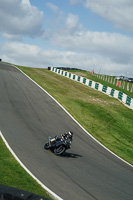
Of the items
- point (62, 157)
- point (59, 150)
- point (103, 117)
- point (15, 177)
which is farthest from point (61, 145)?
point (103, 117)

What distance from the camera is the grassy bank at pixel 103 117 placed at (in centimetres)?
2214

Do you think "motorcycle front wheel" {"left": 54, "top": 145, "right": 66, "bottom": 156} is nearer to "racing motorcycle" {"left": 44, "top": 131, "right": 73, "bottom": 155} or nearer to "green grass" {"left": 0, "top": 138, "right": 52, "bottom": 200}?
"racing motorcycle" {"left": 44, "top": 131, "right": 73, "bottom": 155}

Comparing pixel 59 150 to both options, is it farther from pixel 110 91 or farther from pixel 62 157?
pixel 110 91

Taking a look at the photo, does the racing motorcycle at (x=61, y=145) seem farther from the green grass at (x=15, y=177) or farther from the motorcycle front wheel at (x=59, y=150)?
the green grass at (x=15, y=177)

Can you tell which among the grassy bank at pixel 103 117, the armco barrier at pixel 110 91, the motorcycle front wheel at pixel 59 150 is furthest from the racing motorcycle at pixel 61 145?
the armco barrier at pixel 110 91

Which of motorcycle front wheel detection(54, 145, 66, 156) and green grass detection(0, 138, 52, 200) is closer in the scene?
green grass detection(0, 138, 52, 200)

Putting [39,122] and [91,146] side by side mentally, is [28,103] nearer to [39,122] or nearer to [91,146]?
[39,122]

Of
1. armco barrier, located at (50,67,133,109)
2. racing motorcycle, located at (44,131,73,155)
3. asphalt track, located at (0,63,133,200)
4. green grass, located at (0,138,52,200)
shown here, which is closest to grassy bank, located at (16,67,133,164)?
armco barrier, located at (50,67,133,109)

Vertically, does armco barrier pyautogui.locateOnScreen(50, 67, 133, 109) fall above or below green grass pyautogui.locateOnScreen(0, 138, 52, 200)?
above

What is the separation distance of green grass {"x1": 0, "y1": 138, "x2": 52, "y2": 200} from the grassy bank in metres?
8.52

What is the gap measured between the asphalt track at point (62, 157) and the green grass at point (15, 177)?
0.54 metres

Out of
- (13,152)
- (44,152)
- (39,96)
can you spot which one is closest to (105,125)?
(39,96)

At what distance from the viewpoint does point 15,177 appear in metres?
11.2

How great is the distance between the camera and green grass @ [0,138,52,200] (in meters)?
10.3
